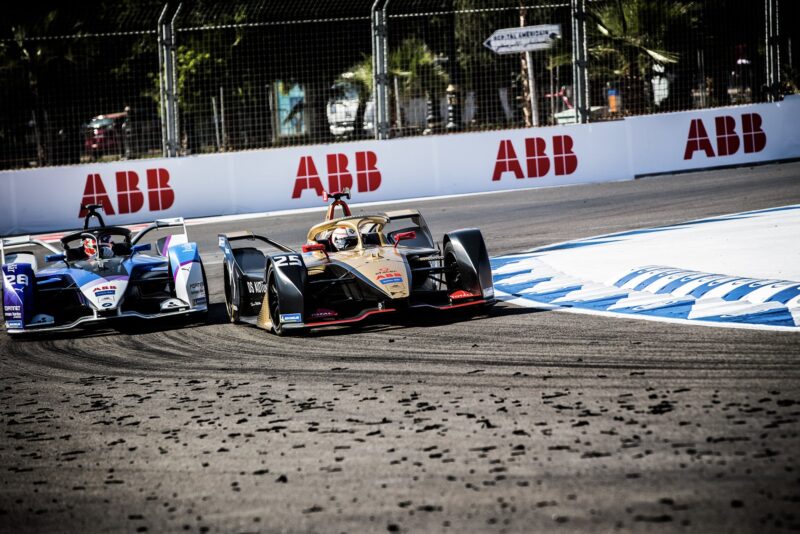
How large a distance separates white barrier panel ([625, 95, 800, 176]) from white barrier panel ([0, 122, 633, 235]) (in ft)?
1.32

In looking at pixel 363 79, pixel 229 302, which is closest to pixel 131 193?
pixel 363 79

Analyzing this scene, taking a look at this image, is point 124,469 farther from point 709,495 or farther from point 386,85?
point 386,85

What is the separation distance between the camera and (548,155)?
18.5 meters

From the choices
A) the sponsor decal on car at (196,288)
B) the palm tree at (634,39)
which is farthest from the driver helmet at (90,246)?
the palm tree at (634,39)

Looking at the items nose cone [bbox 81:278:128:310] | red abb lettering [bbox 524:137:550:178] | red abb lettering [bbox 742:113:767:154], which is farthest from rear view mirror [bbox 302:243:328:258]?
→ red abb lettering [bbox 742:113:767:154]

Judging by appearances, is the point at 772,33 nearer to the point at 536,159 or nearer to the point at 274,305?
the point at 536,159

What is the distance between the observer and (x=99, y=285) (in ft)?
30.1

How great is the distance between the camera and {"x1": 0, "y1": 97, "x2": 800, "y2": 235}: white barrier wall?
17.9m

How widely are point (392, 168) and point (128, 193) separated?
14.7 ft

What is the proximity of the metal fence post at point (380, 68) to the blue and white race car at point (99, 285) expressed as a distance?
8838 mm

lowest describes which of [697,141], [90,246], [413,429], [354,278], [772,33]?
[413,429]

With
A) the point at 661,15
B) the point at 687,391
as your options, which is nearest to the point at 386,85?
the point at 661,15

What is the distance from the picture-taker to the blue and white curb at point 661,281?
7.74m

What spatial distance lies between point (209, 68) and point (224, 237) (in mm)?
14494
